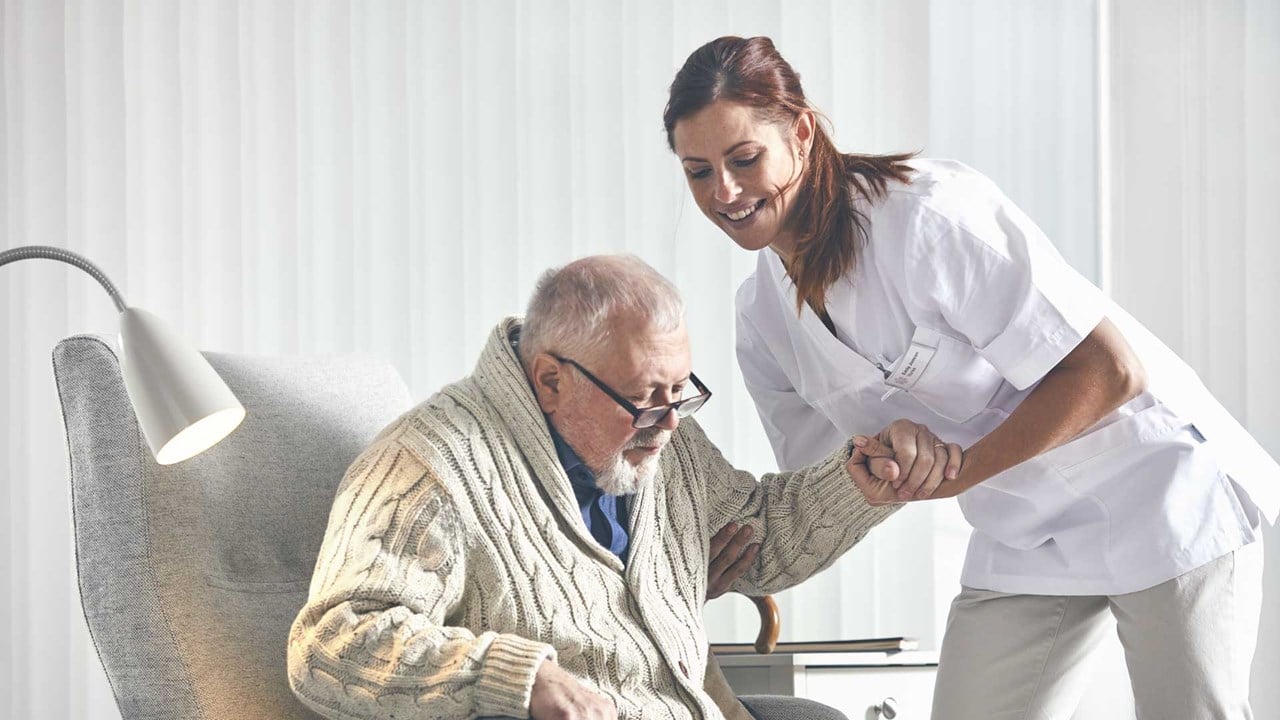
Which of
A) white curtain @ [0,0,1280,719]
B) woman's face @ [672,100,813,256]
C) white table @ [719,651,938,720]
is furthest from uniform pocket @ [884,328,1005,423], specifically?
white curtain @ [0,0,1280,719]

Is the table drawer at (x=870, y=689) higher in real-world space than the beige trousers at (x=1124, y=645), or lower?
lower

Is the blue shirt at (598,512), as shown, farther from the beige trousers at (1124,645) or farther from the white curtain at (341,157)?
the white curtain at (341,157)

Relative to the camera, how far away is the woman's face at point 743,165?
1.66 meters

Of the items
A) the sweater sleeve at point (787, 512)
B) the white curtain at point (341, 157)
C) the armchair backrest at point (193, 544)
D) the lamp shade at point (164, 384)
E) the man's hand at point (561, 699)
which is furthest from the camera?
the white curtain at point (341, 157)

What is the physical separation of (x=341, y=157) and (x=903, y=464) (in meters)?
1.91

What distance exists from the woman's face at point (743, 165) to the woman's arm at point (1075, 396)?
1.39 feet

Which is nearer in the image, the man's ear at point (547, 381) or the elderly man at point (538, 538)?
the elderly man at point (538, 538)

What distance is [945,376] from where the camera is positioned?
1.73m

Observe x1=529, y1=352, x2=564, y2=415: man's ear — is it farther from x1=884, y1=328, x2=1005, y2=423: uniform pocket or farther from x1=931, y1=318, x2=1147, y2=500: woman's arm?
x1=931, y1=318, x2=1147, y2=500: woman's arm

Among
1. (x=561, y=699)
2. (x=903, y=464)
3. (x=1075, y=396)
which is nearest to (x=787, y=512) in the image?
(x=903, y=464)

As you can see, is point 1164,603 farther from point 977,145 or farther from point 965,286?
point 977,145

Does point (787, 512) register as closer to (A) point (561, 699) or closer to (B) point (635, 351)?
(B) point (635, 351)

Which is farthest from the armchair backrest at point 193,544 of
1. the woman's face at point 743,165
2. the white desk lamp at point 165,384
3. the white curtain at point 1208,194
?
the white curtain at point 1208,194

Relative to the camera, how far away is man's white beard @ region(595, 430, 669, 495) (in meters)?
1.66
